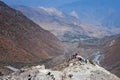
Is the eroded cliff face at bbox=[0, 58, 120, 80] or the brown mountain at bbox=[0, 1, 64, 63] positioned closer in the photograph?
the eroded cliff face at bbox=[0, 58, 120, 80]

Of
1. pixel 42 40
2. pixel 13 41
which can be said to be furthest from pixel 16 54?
pixel 42 40

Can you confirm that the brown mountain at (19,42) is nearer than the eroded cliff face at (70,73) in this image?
No

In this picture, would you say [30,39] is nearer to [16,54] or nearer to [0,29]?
[0,29]

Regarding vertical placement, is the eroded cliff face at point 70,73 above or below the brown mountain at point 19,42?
below

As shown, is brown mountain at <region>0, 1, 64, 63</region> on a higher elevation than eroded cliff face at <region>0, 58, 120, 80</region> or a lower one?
higher
